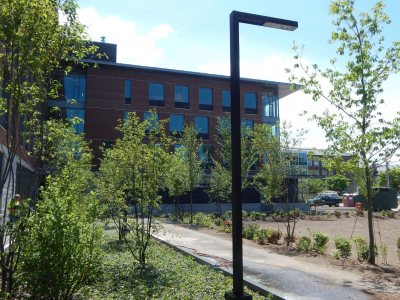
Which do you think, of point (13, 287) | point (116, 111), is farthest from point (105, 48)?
point (13, 287)

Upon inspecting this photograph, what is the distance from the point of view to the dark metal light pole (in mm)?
5328

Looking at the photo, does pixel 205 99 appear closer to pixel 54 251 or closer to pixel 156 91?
pixel 156 91

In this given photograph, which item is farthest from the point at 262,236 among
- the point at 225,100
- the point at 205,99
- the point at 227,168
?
the point at 225,100

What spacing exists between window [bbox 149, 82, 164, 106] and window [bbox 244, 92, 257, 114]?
10.6 metres

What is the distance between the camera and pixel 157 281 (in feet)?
25.7

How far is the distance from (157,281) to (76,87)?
39.5 meters

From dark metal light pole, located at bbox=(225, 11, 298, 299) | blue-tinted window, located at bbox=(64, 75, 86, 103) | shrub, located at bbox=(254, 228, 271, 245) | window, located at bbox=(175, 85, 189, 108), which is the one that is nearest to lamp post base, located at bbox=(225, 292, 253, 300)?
dark metal light pole, located at bbox=(225, 11, 298, 299)

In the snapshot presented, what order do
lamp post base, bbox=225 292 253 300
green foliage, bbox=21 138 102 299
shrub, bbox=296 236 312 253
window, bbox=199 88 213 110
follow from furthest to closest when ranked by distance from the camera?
window, bbox=199 88 213 110 < shrub, bbox=296 236 312 253 < green foliage, bbox=21 138 102 299 < lamp post base, bbox=225 292 253 300

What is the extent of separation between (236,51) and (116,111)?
40150mm

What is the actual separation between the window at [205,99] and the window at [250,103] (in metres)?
4.62

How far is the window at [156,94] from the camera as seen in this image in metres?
46.2

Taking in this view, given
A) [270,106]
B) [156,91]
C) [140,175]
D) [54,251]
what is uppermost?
[156,91]

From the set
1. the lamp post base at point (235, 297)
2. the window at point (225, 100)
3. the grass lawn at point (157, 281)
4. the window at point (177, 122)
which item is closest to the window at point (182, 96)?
the window at point (177, 122)

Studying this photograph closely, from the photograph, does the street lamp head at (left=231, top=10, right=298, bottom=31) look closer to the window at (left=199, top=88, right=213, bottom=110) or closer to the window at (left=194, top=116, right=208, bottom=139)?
the window at (left=194, top=116, right=208, bottom=139)
